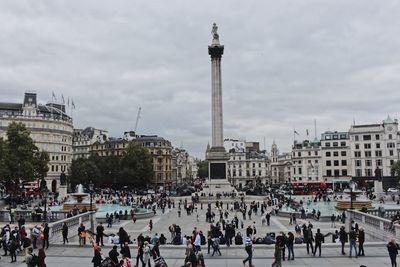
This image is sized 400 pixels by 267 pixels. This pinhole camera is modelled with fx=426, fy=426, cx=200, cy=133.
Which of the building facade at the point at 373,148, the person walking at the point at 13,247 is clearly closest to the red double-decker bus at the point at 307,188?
the building facade at the point at 373,148

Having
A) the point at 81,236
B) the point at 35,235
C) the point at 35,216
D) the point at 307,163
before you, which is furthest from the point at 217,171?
the point at 35,235

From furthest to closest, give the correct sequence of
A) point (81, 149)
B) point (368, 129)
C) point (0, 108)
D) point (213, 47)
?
point (81, 149), point (368, 129), point (0, 108), point (213, 47)

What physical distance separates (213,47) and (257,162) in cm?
9276

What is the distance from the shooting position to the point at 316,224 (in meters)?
43.1

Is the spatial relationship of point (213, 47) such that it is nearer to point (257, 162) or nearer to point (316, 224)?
point (316, 224)

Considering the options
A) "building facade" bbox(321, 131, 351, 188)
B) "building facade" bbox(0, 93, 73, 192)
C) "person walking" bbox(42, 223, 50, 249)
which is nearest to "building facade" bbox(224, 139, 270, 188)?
"building facade" bbox(321, 131, 351, 188)

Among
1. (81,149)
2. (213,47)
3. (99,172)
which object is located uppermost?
(213,47)

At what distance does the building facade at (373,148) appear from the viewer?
374 feet

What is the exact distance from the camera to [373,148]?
115500mm

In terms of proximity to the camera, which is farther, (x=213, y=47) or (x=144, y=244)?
(x=213, y=47)

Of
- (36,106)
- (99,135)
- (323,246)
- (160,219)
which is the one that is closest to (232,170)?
(99,135)

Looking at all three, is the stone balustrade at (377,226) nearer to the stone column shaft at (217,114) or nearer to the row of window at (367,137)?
the stone column shaft at (217,114)

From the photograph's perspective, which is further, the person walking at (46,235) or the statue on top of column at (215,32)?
the statue on top of column at (215,32)

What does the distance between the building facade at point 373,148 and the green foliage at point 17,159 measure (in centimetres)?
8197
